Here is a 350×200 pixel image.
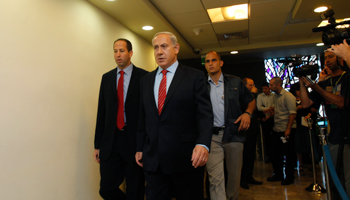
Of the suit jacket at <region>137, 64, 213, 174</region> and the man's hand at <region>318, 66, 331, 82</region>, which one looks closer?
the suit jacket at <region>137, 64, 213, 174</region>

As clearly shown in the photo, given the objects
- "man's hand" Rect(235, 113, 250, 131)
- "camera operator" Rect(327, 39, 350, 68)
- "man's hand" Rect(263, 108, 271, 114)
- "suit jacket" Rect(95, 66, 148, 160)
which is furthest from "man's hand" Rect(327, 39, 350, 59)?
"man's hand" Rect(263, 108, 271, 114)

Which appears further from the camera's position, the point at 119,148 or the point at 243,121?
the point at 243,121

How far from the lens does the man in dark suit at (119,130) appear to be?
2428mm

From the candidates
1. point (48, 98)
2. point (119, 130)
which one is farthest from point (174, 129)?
point (48, 98)

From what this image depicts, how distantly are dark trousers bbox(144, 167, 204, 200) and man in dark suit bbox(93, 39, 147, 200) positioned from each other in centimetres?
69

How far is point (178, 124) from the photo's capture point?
1733mm

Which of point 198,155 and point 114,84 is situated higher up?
point 114,84

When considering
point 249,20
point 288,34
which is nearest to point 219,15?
point 249,20

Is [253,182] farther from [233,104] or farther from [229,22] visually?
[229,22]

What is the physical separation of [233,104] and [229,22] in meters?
2.76

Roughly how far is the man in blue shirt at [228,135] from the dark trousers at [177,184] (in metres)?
0.76

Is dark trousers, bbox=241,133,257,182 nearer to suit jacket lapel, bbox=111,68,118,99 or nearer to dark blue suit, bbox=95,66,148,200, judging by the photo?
dark blue suit, bbox=95,66,148,200

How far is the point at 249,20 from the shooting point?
493 centimetres

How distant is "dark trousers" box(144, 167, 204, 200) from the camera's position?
175 centimetres
